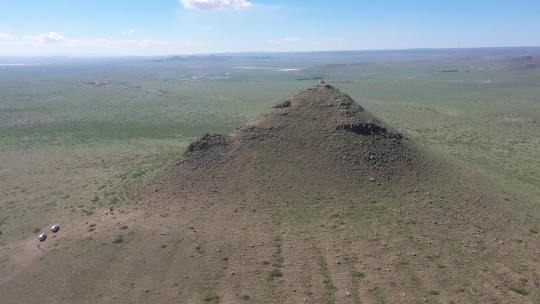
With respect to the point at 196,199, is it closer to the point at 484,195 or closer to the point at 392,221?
the point at 392,221

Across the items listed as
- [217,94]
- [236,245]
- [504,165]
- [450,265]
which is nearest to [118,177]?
[236,245]

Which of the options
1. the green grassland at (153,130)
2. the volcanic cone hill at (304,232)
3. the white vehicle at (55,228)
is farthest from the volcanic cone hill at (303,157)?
the white vehicle at (55,228)

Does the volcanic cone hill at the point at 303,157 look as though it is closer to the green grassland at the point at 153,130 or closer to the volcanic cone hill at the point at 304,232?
the volcanic cone hill at the point at 304,232

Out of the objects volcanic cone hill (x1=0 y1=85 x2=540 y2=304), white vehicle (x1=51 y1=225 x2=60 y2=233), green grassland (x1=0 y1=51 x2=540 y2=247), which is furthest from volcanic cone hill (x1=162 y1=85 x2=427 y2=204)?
white vehicle (x1=51 y1=225 x2=60 y2=233)

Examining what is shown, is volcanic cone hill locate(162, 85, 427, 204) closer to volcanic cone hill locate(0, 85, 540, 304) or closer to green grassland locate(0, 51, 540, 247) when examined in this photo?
volcanic cone hill locate(0, 85, 540, 304)

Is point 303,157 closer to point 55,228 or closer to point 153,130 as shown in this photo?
point 55,228

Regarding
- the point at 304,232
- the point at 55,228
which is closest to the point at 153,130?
the point at 55,228
